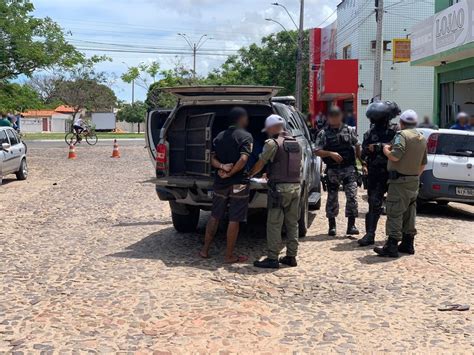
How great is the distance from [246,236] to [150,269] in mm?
2143

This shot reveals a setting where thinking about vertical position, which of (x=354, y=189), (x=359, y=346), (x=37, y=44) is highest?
(x=37, y=44)

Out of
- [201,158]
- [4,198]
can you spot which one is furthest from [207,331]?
[4,198]

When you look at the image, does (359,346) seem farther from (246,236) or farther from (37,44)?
(37,44)

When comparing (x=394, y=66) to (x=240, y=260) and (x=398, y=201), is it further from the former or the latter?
(x=240, y=260)

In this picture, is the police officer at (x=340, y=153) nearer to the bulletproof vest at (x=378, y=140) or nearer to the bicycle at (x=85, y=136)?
the bulletproof vest at (x=378, y=140)

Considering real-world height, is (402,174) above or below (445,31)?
below

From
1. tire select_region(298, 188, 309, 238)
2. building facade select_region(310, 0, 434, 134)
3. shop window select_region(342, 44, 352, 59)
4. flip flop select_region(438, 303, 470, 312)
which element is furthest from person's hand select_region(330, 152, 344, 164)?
shop window select_region(342, 44, 352, 59)

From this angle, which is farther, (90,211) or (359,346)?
(90,211)

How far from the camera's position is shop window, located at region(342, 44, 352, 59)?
3303 centimetres

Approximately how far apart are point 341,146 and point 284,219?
1883mm

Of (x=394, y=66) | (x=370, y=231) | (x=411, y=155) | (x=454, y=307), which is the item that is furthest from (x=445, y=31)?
(x=454, y=307)

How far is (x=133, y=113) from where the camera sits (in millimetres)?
78250

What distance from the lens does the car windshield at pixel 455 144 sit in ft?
34.2

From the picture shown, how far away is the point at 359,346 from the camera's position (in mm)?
4441
